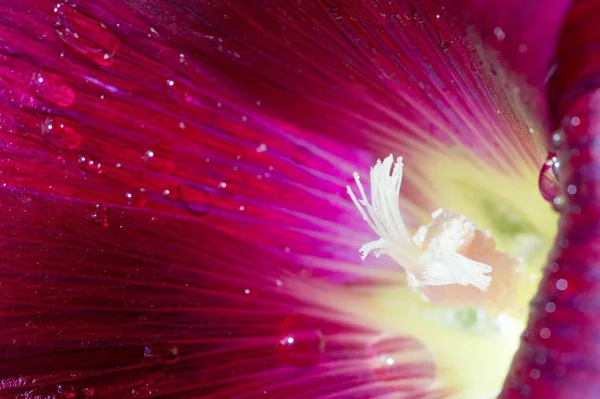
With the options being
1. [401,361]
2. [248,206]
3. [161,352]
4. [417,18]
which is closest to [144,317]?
[161,352]

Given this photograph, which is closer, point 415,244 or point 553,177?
point 553,177

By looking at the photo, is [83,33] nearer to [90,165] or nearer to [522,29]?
[90,165]

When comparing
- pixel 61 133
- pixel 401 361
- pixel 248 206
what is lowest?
pixel 401 361

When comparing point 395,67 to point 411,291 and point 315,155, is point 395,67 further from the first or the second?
point 411,291

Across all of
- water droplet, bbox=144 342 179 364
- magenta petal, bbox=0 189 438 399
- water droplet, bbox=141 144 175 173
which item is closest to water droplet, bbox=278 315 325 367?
magenta petal, bbox=0 189 438 399

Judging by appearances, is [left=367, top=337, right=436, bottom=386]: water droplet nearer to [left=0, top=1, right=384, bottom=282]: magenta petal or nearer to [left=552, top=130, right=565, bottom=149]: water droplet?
[left=0, top=1, right=384, bottom=282]: magenta petal

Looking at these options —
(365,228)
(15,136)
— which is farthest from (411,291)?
(15,136)
